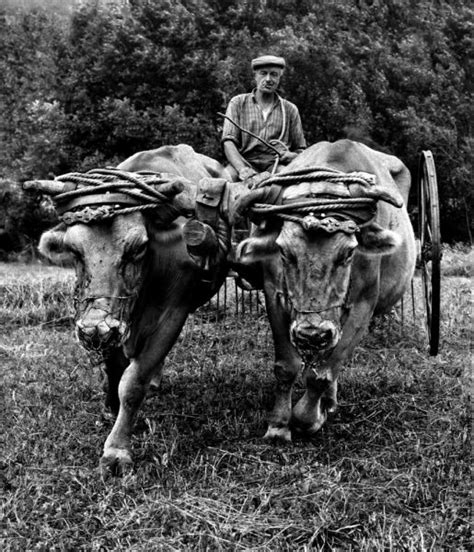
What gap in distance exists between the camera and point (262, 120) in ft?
20.4

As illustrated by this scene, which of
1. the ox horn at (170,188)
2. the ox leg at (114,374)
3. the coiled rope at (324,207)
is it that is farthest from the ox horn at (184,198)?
the ox leg at (114,374)

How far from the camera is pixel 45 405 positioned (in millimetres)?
5328

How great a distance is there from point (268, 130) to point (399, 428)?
8.95 feet

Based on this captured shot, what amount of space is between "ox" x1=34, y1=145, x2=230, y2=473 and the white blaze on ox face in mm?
628

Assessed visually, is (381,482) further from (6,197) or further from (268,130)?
(6,197)

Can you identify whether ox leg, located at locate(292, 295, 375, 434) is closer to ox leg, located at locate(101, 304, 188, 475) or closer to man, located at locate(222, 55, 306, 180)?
ox leg, located at locate(101, 304, 188, 475)

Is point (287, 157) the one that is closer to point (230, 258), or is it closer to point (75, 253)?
point (230, 258)

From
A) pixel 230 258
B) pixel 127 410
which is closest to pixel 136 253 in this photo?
pixel 230 258

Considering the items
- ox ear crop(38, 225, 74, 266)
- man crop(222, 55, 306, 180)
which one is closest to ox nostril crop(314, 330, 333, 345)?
ox ear crop(38, 225, 74, 266)

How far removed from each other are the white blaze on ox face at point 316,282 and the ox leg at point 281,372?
60 cm

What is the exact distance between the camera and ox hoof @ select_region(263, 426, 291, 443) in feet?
15.0

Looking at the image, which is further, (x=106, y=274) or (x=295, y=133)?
(x=295, y=133)

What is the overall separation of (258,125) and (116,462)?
3.21 metres

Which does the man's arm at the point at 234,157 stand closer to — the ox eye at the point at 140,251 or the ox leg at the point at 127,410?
the ox eye at the point at 140,251
